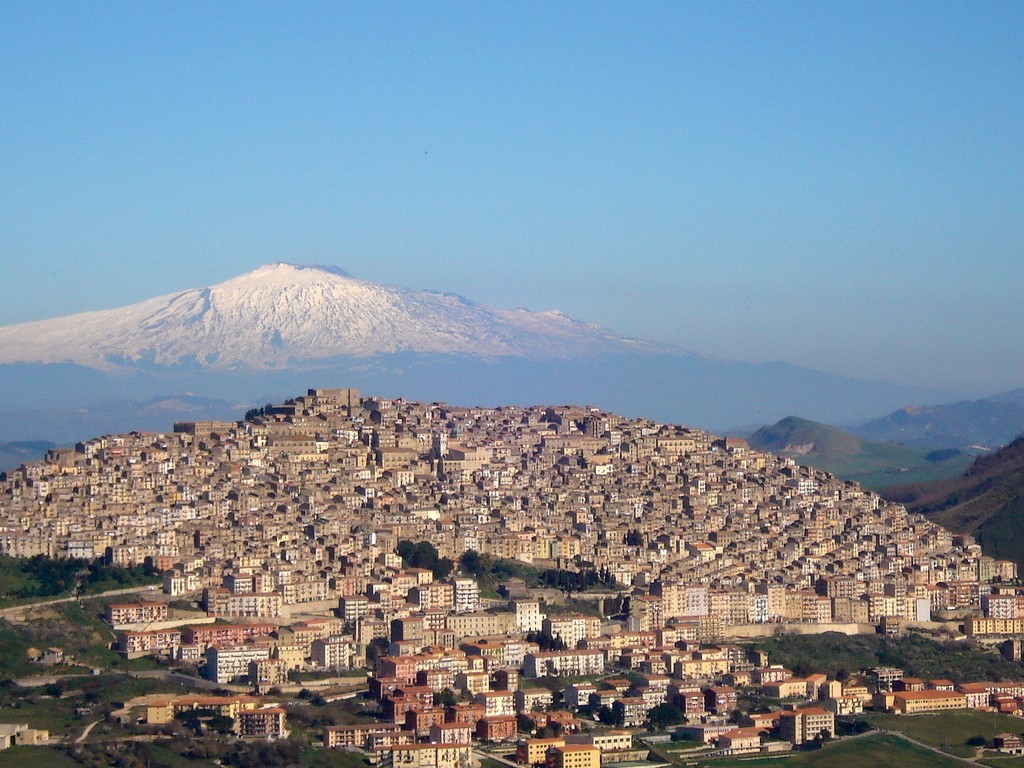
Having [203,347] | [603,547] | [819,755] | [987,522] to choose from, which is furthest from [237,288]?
[819,755]

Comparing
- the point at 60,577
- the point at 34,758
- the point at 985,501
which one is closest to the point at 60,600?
the point at 60,577

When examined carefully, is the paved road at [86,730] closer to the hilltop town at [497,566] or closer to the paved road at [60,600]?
the hilltop town at [497,566]

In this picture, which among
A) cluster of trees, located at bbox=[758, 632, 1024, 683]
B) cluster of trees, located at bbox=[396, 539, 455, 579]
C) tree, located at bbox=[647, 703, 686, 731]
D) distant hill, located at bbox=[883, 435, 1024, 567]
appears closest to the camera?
tree, located at bbox=[647, 703, 686, 731]

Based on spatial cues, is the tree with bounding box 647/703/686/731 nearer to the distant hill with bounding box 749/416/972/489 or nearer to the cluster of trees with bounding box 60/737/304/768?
the cluster of trees with bounding box 60/737/304/768

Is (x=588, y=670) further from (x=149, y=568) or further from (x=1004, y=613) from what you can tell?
(x=1004, y=613)

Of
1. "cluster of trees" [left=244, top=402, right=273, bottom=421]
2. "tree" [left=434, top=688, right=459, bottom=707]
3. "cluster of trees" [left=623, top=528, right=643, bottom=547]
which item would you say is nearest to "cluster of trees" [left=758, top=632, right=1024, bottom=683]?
"cluster of trees" [left=623, top=528, right=643, bottom=547]
